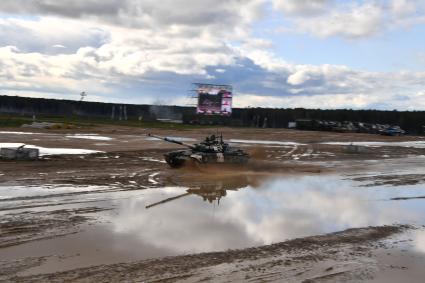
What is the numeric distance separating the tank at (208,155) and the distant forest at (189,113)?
57420mm

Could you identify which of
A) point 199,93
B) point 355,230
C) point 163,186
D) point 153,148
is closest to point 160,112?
point 199,93

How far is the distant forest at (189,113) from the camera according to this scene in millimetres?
86312

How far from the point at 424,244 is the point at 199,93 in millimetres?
64247

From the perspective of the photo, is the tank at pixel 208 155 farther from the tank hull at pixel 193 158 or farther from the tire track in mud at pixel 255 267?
the tire track in mud at pixel 255 267

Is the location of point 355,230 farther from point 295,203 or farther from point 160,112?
point 160,112

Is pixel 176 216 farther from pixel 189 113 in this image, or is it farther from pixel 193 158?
pixel 189 113

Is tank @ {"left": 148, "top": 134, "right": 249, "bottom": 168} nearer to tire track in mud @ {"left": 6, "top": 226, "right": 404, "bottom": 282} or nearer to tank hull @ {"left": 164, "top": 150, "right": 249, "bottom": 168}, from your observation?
tank hull @ {"left": 164, "top": 150, "right": 249, "bottom": 168}

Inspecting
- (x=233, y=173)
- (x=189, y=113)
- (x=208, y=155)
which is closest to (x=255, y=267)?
(x=233, y=173)

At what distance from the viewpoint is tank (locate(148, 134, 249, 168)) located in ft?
76.9

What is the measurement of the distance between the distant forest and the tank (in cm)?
5742

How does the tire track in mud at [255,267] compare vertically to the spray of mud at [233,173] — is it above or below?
above

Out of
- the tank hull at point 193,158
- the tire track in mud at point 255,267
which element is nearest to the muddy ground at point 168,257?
the tire track in mud at point 255,267

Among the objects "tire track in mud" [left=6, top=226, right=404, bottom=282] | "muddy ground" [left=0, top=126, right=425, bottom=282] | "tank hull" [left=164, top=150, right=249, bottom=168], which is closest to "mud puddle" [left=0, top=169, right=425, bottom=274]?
"muddy ground" [left=0, top=126, right=425, bottom=282]

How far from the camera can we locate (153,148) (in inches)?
1361
